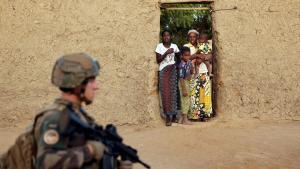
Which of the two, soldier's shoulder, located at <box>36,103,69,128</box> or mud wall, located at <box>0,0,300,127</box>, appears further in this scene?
mud wall, located at <box>0,0,300,127</box>

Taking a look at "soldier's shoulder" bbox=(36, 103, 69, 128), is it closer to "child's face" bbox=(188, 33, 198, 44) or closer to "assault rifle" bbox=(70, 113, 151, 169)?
"assault rifle" bbox=(70, 113, 151, 169)

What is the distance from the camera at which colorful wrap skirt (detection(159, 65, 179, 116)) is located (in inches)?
301

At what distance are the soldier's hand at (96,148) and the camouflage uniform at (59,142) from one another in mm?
21

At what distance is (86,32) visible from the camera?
7293mm

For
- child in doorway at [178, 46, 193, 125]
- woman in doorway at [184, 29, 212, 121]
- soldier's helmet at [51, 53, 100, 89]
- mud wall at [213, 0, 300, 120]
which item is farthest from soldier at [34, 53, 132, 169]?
woman in doorway at [184, 29, 212, 121]

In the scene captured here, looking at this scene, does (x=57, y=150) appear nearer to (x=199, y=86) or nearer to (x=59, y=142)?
(x=59, y=142)

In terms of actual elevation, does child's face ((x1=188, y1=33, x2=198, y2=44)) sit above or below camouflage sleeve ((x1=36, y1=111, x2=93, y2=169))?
above

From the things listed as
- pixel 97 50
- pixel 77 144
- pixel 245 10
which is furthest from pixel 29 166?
pixel 245 10

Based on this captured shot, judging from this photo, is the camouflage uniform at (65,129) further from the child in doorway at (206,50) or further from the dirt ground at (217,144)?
the child in doorway at (206,50)

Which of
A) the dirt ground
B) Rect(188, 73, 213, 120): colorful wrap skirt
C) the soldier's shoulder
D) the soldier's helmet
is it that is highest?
the soldier's helmet

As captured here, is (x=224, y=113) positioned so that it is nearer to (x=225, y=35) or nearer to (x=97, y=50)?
(x=225, y=35)

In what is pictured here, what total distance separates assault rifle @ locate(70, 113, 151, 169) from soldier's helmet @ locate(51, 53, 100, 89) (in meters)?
0.17

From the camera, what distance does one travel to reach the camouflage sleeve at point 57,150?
2.71 m

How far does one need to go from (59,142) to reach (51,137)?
5 cm
